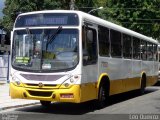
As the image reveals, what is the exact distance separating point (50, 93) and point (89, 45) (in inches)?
78.9

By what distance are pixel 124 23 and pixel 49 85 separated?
30.5 m

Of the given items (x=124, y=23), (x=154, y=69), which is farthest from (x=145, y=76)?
(x=124, y=23)

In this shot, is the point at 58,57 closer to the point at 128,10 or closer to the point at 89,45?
the point at 89,45

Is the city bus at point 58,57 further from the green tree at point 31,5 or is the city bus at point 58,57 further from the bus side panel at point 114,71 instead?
the green tree at point 31,5

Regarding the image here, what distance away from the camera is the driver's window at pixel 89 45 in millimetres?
13750

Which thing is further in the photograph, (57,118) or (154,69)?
(154,69)

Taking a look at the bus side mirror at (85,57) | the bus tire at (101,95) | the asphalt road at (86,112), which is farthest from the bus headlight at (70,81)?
the bus tire at (101,95)

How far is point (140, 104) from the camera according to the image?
1697 centimetres

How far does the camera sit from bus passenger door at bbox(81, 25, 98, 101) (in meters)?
13.7

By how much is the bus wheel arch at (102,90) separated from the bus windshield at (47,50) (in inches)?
78.0

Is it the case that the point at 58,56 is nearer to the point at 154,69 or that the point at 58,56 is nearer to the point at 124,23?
the point at 154,69

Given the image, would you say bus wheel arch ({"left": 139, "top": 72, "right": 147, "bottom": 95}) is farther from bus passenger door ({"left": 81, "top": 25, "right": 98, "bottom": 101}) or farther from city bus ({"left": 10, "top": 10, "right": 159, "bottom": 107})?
bus passenger door ({"left": 81, "top": 25, "right": 98, "bottom": 101})

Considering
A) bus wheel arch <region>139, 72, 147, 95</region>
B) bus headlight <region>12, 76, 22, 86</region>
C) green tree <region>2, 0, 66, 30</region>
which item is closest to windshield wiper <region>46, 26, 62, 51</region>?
bus headlight <region>12, 76, 22, 86</region>

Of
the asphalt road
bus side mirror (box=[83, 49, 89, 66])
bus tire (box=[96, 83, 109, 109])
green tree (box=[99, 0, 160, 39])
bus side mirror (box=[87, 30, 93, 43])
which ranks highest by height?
green tree (box=[99, 0, 160, 39])
